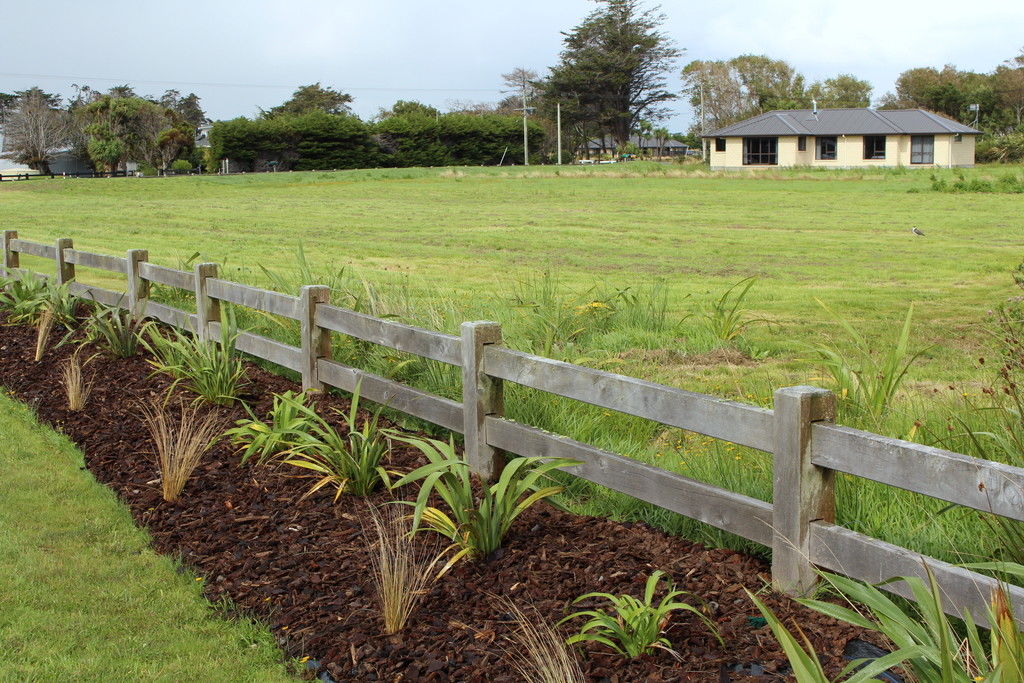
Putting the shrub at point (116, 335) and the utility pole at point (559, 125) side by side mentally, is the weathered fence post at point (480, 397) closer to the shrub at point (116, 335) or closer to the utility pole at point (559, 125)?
the shrub at point (116, 335)

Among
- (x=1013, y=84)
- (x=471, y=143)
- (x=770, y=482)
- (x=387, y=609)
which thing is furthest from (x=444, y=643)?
(x=1013, y=84)

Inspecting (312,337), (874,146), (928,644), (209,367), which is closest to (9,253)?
(209,367)

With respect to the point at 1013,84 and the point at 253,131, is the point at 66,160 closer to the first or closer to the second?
the point at 253,131

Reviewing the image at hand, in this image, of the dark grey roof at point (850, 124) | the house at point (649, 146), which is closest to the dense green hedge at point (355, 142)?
the dark grey roof at point (850, 124)

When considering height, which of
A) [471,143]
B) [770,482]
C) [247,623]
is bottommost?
[247,623]

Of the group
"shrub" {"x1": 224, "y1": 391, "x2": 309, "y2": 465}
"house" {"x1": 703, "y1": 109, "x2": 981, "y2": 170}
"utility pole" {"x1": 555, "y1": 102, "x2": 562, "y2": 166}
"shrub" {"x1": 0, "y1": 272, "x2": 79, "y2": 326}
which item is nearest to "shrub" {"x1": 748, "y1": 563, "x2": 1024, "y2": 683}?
"shrub" {"x1": 224, "y1": 391, "x2": 309, "y2": 465}

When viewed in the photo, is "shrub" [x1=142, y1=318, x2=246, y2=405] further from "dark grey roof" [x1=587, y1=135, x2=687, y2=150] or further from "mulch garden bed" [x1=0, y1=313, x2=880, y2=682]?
"dark grey roof" [x1=587, y1=135, x2=687, y2=150]

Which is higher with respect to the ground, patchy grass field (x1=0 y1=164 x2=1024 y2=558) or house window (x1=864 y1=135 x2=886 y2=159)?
house window (x1=864 y1=135 x2=886 y2=159)

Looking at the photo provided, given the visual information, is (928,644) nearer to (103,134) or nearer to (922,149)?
(922,149)

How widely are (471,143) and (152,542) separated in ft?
283

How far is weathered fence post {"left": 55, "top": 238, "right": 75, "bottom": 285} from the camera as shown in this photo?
43.0 ft

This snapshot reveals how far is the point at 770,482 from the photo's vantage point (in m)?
5.22

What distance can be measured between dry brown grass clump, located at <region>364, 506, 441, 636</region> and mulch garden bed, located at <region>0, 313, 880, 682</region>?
6 cm

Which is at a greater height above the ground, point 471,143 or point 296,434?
point 471,143
